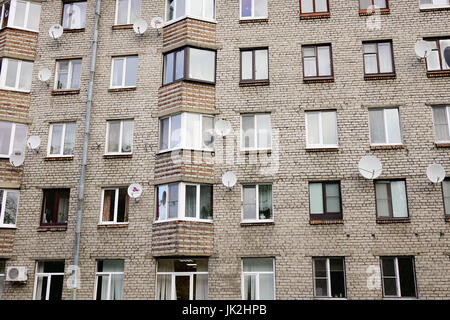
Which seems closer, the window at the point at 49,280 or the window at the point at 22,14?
the window at the point at 49,280

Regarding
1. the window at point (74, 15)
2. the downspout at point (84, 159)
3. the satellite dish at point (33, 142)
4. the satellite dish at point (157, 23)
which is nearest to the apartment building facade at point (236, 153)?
the downspout at point (84, 159)

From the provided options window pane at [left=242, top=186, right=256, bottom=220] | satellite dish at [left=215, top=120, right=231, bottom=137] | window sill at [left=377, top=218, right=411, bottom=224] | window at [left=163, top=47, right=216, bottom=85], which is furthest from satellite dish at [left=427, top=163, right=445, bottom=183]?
window at [left=163, top=47, right=216, bottom=85]

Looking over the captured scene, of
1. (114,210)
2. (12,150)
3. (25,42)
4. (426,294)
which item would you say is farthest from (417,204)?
(25,42)

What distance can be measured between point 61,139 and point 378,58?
44.2 feet

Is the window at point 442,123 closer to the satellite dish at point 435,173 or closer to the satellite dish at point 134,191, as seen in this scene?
the satellite dish at point 435,173

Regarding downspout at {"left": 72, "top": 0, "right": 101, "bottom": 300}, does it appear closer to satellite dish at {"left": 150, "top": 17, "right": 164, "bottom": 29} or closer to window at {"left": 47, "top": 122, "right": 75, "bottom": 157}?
window at {"left": 47, "top": 122, "right": 75, "bottom": 157}

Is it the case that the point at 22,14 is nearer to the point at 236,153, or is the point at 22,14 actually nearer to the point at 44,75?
the point at 44,75

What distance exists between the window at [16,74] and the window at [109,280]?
28.1ft

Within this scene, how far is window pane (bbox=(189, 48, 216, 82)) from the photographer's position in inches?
701

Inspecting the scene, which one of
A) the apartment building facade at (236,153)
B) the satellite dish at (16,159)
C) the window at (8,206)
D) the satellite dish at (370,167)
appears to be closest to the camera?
the satellite dish at (370,167)

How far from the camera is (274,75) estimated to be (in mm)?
17672

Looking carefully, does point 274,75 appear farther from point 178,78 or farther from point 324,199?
point 324,199

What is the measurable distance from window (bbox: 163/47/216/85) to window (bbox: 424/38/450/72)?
8.55m

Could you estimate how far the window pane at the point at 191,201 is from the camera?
16.5 metres
